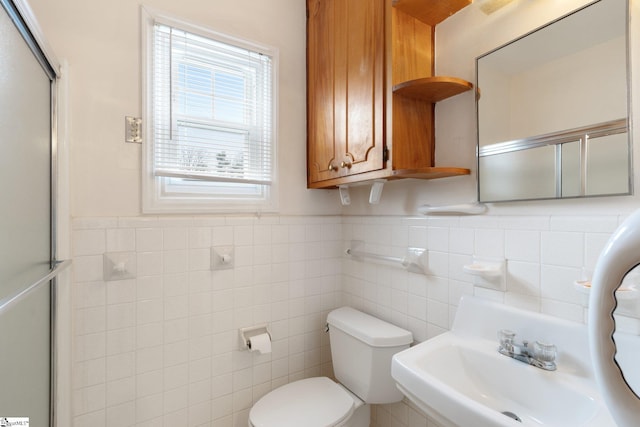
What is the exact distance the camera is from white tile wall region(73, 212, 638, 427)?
3.38ft

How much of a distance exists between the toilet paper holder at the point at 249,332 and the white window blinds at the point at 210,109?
0.77 meters

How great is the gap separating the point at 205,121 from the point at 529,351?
5.35 ft

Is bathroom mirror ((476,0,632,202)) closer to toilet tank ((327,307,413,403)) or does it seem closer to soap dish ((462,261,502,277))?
soap dish ((462,261,502,277))

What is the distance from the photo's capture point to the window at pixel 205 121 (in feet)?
4.39

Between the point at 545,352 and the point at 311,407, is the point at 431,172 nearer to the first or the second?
Answer: the point at 545,352

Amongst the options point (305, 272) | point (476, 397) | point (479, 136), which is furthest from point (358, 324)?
point (479, 136)

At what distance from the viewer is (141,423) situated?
1287 mm

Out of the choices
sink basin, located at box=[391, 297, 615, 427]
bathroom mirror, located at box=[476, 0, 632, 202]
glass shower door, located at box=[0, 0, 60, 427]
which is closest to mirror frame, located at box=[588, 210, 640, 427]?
sink basin, located at box=[391, 297, 615, 427]

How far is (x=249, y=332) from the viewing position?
154cm

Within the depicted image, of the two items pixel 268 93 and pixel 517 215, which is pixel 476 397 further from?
pixel 268 93

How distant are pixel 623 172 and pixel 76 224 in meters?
1.86

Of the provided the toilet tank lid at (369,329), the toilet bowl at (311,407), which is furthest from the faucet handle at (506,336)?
the toilet bowl at (311,407)

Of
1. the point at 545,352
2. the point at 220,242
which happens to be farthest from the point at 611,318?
the point at 220,242

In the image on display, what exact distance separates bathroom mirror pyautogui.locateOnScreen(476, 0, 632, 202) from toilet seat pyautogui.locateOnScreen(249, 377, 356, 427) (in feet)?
3.58
